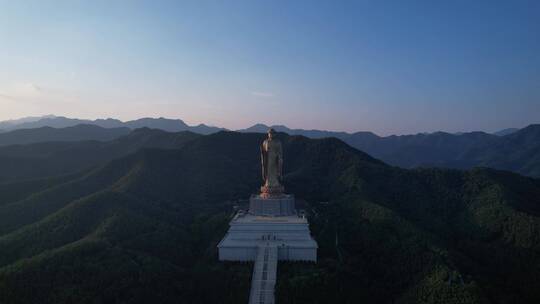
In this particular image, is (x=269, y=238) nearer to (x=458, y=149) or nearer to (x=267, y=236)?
(x=267, y=236)

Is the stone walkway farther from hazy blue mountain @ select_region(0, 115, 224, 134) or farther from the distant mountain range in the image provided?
hazy blue mountain @ select_region(0, 115, 224, 134)

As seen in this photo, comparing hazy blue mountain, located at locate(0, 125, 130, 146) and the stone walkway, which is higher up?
hazy blue mountain, located at locate(0, 125, 130, 146)

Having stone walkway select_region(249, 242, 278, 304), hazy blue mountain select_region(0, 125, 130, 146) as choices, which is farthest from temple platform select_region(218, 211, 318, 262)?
hazy blue mountain select_region(0, 125, 130, 146)

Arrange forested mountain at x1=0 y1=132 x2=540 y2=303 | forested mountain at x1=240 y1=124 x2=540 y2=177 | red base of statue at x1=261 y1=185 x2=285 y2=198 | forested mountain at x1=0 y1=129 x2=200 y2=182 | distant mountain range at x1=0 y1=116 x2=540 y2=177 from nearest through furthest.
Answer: forested mountain at x1=0 y1=132 x2=540 y2=303 → red base of statue at x1=261 y1=185 x2=285 y2=198 → forested mountain at x1=0 y1=129 x2=200 y2=182 → distant mountain range at x1=0 y1=116 x2=540 y2=177 → forested mountain at x1=240 y1=124 x2=540 y2=177

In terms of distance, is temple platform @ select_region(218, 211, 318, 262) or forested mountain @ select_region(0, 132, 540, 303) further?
temple platform @ select_region(218, 211, 318, 262)

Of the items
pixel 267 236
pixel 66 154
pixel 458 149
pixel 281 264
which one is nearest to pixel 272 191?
pixel 267 236

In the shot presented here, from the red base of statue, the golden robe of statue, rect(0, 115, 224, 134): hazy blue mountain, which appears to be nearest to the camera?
the red base of statue
